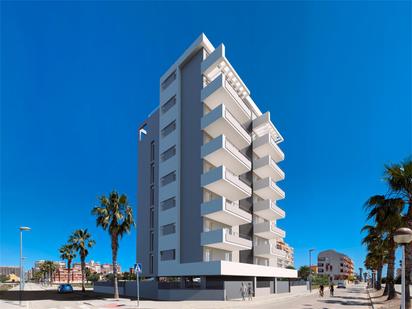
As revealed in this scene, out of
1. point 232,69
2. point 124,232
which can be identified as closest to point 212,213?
point 124,232

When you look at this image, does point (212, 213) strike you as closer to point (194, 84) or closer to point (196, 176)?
point (196, 176)

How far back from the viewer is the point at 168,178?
44.2 meters

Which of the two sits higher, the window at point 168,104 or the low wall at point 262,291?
the window at point 168,104

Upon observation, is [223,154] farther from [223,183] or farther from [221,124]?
[221,124]

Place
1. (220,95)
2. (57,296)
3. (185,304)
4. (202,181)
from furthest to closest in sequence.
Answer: (57,296)
(220,95)
(202,181)
(185,304)

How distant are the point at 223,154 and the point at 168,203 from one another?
10149 mm

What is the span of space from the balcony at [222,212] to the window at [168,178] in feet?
24.2

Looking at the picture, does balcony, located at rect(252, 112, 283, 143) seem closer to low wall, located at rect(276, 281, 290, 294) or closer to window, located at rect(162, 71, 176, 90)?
window, located at rect(162, 71, 176, 90)

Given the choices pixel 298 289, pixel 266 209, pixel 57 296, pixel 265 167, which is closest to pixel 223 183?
pixel 266 209

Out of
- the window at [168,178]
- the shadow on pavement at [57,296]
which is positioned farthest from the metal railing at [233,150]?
the shadow on pavement at [57,296]

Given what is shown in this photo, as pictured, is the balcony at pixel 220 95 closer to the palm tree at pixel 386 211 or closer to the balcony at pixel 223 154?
the balcony at pixel 223 154

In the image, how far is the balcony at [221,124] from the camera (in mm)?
37000

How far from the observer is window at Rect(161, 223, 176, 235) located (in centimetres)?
4133

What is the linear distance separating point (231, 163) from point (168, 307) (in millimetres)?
18618
